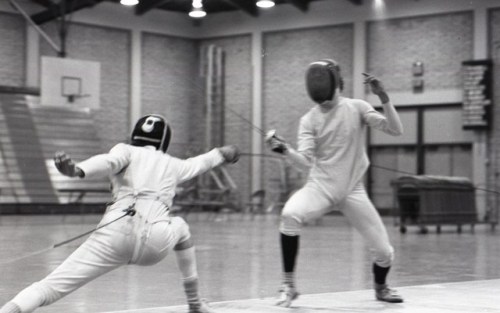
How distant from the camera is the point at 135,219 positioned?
4402mm

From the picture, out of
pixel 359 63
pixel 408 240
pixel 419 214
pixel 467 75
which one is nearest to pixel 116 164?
pixel 408 240

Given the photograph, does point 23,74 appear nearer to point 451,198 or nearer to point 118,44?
point 118,44

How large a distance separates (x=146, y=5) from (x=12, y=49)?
4.37 meters

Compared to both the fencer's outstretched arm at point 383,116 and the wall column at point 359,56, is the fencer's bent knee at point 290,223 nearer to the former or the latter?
the fencer's outstretched arm at point 383,116

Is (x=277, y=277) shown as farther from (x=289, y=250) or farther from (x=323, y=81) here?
(x=323, y=81)

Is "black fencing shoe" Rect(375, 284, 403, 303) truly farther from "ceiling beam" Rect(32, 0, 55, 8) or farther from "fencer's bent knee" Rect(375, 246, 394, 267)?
"ceiling beam" Rect(32, 0, 55, 8)

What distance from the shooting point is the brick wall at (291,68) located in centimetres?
2502

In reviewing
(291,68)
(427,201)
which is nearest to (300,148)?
(427,201)

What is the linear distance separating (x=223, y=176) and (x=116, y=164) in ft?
67.6

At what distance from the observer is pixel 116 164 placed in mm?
4402

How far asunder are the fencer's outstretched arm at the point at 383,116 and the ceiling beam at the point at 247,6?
20.4m

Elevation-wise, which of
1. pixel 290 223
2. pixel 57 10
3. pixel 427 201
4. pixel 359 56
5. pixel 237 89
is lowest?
pixel 427 201

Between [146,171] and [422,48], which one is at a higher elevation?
[422,48]

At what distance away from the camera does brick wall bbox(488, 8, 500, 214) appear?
72.3ft
